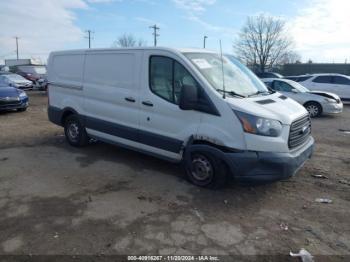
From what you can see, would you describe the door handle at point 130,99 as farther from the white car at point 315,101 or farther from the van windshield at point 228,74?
the white car at point 315,101

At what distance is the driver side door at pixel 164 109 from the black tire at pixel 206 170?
30 cm

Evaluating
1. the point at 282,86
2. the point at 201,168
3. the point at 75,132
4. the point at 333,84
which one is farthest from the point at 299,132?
the point at 333,84

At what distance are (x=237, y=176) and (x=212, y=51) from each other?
2.37m

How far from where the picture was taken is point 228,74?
5.36m

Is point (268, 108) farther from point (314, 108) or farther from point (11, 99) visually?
point (11, 99)

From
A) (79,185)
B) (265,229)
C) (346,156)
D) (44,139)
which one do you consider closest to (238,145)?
(265,229)

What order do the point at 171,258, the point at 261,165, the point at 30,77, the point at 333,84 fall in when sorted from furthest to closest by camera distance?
the point at 30,77
the point at 333,84
the point at 261,165
the point at 171,258

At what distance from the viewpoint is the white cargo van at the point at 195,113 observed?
4.55 m

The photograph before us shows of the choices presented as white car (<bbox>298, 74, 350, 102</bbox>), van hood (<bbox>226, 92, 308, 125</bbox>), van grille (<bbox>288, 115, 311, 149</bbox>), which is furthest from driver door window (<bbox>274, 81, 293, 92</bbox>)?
van hood (<bbox>226, 92, 308, 125</bbox>)

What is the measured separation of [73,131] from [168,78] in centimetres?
313

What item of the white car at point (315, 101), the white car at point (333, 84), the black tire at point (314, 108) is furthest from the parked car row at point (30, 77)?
the black tire at point (314, 108)

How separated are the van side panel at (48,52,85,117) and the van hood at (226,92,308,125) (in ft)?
11.5

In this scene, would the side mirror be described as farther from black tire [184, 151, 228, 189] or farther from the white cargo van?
black tire [184, 151, 228, 189]

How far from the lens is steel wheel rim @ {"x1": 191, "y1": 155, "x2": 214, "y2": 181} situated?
4.98 m
